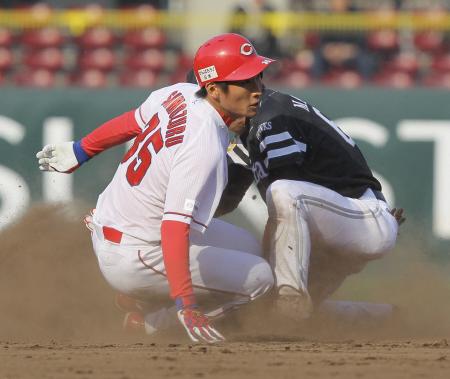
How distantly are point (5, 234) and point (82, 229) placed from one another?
62 centimetres

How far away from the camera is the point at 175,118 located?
582 cm

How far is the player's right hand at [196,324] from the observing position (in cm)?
546

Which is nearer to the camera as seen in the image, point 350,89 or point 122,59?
point 350,89

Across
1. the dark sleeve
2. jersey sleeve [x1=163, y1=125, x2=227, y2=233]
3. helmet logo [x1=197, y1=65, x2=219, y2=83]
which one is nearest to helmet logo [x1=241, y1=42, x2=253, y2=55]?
helmet logo [x1=197, y1=65, x2=219, y2=83]

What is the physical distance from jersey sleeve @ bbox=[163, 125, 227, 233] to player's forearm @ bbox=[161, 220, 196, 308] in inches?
2.2

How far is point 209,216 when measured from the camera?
221 inches

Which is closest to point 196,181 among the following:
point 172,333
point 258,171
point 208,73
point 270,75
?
point 208,73

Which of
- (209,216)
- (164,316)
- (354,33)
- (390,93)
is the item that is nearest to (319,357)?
(209,216)

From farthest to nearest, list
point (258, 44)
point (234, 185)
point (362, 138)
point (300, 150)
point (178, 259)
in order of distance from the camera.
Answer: point (258, 44) → point (362, 138) → point (234, 185) → point (300, 150) → point (178, 259)

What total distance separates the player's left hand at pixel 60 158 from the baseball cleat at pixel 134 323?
1.03 m

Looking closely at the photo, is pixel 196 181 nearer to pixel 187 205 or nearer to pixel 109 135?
pixel 187 205

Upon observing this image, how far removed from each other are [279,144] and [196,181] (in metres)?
0.93

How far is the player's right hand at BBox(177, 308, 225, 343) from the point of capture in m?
5.46

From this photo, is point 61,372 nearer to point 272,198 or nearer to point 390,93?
point 272,198
